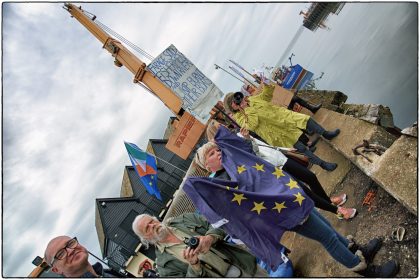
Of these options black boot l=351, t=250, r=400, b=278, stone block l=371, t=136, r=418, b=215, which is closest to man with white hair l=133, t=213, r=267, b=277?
black boot l=351, t=250, r=400, b=278

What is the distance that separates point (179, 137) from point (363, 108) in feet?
22.6

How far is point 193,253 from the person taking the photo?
9.91ft

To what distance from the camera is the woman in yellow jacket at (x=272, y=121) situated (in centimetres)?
620

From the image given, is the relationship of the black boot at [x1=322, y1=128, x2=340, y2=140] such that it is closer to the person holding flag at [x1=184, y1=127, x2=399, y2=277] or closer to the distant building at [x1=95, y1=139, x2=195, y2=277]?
the person holding flag at [x1=184, y1=127, x2=399, y2=277]

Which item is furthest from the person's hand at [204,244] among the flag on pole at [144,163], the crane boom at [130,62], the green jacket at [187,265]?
the flag on pole at [144,163]

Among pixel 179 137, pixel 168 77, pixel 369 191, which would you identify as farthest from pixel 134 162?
pixel 369 191

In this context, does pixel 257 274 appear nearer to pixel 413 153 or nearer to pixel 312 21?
pixel 413 153

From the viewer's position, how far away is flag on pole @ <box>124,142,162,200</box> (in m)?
13.5

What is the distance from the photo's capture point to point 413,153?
330 centimetres

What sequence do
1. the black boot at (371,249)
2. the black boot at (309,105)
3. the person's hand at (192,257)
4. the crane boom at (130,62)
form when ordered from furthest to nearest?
the crane boom at (130,62) < the black boot at (309,105) < the black boot at (371,249) < the person's hand at (192,257)

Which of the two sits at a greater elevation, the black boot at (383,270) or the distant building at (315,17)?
the distant building at (315,17)

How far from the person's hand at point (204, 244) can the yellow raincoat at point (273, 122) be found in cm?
362

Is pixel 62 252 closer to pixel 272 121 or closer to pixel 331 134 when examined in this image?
pixel 272 121

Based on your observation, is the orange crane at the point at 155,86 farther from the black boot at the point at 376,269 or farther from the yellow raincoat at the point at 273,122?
the black boot at the point at 376,269
